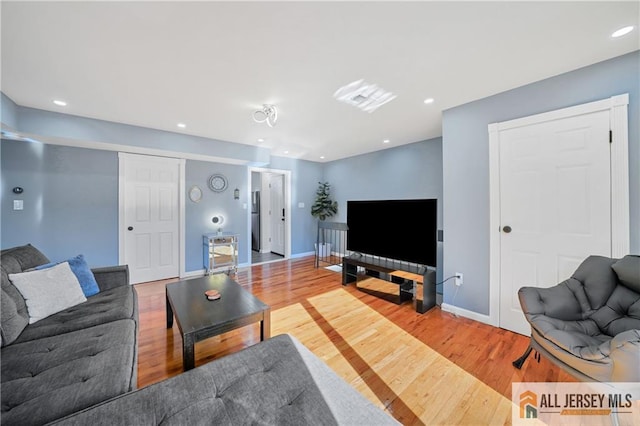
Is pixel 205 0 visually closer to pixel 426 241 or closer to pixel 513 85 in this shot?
pixel 513 85

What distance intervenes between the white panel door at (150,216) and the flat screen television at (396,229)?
3.08m

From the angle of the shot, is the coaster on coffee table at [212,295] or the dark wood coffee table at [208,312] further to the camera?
the coaster on coffee table at [212,295]

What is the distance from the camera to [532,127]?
7.25 feet

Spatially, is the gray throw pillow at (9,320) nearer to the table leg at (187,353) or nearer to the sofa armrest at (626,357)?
the table leg at (187,353)

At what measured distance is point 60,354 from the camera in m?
1.25

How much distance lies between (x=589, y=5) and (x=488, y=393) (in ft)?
8.22

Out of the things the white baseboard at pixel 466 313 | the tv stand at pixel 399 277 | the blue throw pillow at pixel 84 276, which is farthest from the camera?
the tv stand at pixel 399 277

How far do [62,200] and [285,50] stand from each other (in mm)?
3747

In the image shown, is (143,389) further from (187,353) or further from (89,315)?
(89,315)

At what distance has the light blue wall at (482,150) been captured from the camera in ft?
5.88

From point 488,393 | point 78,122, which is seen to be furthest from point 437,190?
point 78,122

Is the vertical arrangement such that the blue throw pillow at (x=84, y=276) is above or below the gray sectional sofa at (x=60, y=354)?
above
